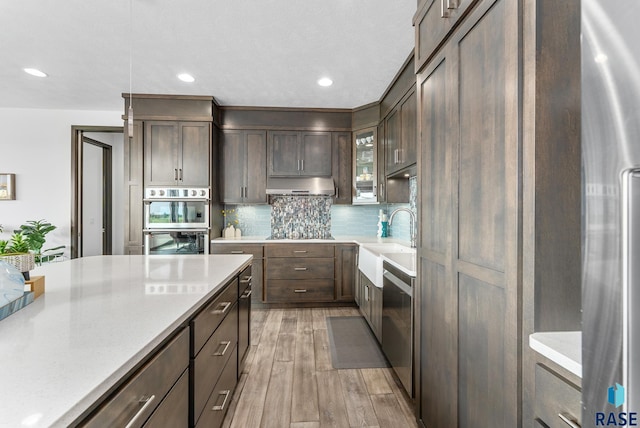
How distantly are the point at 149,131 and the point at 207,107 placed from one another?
78cm

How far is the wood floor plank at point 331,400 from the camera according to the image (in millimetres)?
1792

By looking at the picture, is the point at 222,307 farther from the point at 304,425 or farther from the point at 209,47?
the point at 209,47

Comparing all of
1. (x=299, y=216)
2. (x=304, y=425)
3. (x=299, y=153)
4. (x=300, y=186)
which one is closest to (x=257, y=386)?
(x=304, y=425)

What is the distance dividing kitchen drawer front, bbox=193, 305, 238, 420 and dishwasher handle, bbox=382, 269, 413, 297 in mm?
1109

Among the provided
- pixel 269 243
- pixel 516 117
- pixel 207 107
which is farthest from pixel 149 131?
pixel 516 117

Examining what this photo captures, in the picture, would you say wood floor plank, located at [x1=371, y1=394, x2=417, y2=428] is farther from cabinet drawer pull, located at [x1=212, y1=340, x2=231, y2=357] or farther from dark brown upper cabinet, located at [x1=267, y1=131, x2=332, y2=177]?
dark brown upper cabinet, located at [x1=267, y1=131, x2=332, y2=177]

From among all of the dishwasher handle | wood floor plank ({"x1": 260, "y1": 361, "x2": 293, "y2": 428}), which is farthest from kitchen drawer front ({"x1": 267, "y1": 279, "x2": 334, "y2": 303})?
the dishwasher handle

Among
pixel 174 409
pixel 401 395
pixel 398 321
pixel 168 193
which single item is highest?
pixel 168 193

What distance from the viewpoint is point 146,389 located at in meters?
0.81

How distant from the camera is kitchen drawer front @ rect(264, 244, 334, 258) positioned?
383 cm

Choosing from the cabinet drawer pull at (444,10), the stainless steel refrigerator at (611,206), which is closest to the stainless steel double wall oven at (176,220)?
the cabinet drawer pull at (444,10)

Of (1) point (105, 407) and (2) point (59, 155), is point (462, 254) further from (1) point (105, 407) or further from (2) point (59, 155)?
(2) point (59, 155)

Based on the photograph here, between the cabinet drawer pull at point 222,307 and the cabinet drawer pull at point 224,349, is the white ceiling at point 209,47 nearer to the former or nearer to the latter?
the cabinet drawer pull at point 222,307

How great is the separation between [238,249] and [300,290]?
96 centimetres
